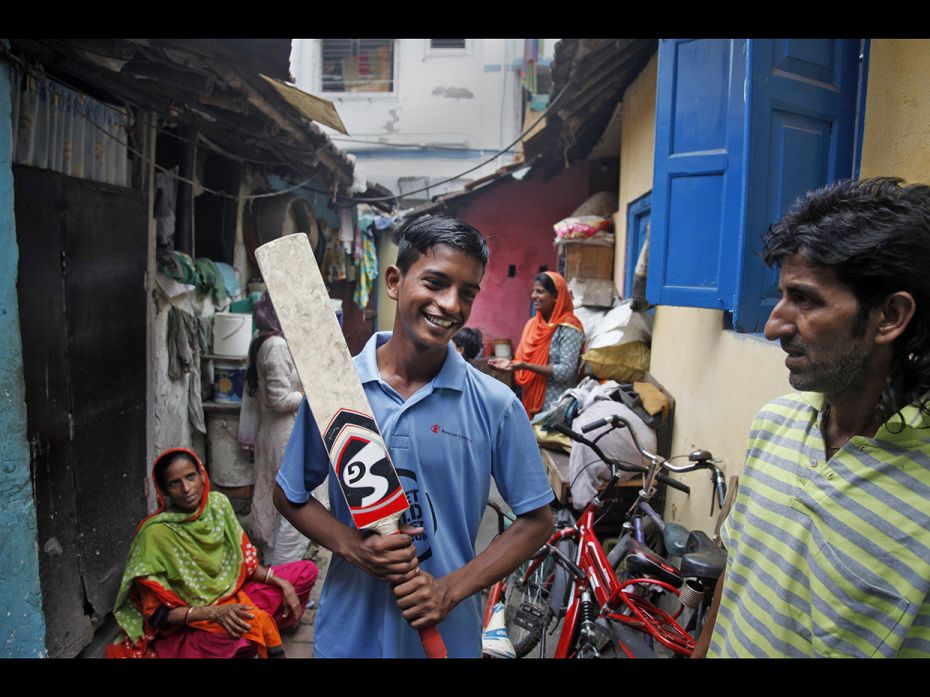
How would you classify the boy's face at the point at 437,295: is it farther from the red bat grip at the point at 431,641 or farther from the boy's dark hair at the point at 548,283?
the boy's dark hair at the point at 548,283

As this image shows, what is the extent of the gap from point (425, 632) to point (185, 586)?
2196 mm

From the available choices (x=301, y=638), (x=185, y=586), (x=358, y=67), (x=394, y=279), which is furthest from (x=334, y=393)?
(x=358, y=67)

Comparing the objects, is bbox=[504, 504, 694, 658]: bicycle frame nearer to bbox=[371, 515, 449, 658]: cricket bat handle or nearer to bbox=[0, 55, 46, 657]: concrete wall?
bbox=[371, 515, 449, 658]: cricket bat handle

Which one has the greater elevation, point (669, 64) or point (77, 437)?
point (669, 64)

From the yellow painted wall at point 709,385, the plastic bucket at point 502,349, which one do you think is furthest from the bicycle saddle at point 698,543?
the plastic bucket at point 502,349

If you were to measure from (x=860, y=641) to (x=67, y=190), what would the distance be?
11.6 ft

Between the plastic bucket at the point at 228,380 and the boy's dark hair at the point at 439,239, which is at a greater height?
the boy's dark hair at the point at 439,239

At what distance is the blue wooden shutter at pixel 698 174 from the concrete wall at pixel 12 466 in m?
3.19

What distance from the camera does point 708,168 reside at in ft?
10.5

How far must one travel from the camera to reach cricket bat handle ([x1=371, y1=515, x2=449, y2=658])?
121cm

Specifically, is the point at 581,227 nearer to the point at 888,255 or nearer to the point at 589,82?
the point at 589,82

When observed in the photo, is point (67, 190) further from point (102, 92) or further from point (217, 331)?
point (217, 331)

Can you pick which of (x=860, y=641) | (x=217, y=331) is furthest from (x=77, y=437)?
(x=860, y=641)

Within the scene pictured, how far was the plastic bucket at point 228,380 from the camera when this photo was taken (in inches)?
193
